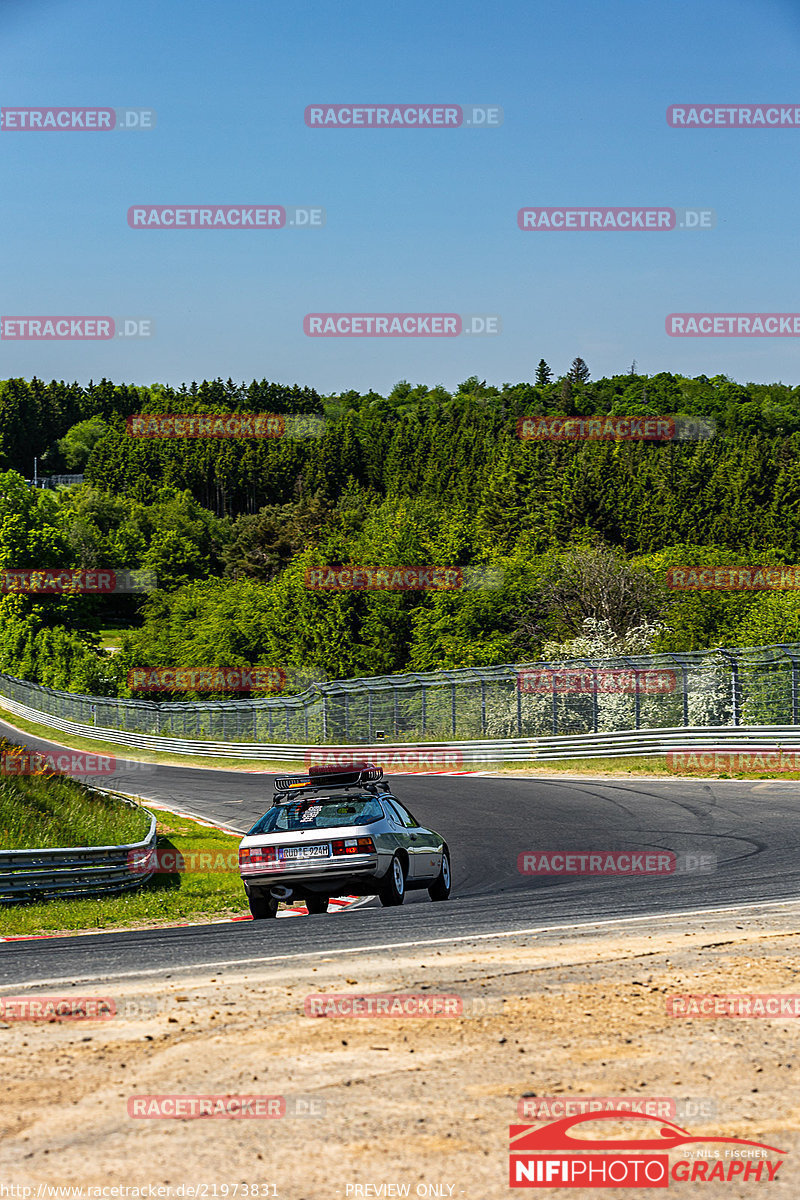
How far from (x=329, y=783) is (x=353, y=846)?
1397 mm

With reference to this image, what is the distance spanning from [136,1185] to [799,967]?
15.3 feet

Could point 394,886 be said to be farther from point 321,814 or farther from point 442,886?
point 442,886

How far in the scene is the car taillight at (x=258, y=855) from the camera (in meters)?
11.7

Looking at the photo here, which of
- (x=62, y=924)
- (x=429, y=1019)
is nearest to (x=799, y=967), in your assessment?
(x=429, y=1019)

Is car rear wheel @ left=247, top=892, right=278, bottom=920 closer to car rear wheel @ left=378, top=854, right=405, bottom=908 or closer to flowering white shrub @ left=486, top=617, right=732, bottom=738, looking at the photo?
car rear wheel @ left=378, top=854, right=405, bottom=908

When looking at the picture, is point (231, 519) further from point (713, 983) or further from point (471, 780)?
point (713, 983)

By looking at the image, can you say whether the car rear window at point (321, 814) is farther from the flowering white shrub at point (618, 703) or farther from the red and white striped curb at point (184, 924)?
the flowering white shrub at point (618, 703)

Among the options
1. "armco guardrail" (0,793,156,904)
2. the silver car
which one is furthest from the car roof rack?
"armco guardrail" (0,793,156,904)

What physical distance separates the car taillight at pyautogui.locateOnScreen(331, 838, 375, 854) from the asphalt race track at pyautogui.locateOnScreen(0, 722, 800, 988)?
0.61m

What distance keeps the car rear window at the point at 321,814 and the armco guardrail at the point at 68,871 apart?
347 cm

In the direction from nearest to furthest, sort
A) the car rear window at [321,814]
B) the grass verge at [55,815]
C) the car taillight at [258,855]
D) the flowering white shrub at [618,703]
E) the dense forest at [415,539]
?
the car taillight at [258,855] < the car rear window at [321,814] < the grass verge at [55,815] < the flowering white shrub at [618,703] < the dense forest at [415,539]

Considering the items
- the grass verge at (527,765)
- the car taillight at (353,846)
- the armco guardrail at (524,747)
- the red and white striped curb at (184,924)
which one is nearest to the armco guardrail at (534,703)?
the armco guardrail at (524,747)

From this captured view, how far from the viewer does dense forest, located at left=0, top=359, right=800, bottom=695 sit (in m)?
62.4

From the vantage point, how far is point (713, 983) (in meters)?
6.93
